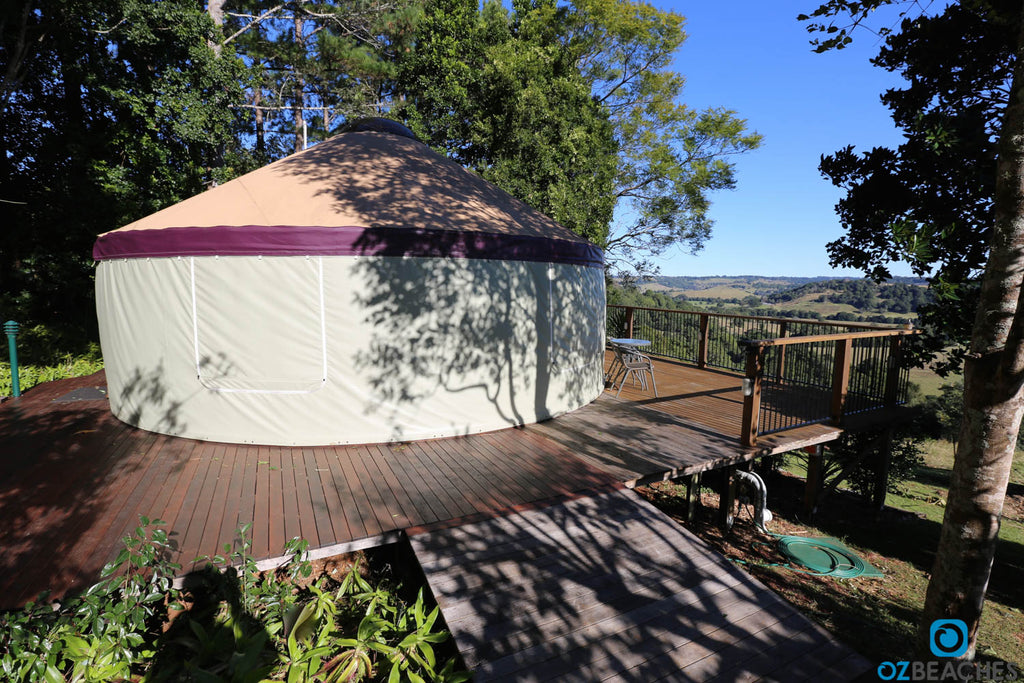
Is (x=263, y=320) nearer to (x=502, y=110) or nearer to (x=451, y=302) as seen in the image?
(x=451, y=302)

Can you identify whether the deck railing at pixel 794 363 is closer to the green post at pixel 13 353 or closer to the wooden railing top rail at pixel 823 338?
the wooden railing top rail at pixel 823 338

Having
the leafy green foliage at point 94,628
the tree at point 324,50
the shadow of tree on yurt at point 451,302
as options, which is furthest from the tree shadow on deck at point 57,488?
the tree at point 324,50

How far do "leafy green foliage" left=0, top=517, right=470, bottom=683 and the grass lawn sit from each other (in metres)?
3.00

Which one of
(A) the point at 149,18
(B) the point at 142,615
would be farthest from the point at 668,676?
(A) the point at 149,18

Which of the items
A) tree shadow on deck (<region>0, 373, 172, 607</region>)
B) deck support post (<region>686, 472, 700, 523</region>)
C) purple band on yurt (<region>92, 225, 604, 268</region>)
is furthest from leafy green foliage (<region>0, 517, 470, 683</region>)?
deck support post (<region>686, 472, 700, 523</region>)

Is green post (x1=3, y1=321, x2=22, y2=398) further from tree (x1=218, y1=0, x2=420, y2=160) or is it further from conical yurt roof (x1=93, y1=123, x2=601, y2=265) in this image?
tree (x1=218, y1=0, x2=420, y2=160)

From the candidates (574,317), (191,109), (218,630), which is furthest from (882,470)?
(191,109)

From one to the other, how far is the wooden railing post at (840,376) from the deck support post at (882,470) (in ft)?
5.32

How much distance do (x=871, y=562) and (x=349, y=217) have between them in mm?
6423

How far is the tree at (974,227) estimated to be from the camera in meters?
2.29

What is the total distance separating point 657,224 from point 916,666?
1691 cm

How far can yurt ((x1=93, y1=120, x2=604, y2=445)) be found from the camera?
15.4ft

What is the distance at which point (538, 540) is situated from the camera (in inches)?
127

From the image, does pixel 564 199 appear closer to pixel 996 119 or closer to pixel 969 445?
pixel 996 119
